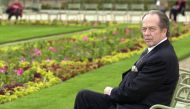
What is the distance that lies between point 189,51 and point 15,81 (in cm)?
842

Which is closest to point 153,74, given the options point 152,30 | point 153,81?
point 153,81

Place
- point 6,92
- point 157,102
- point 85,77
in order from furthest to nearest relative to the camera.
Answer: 1. point 85,77
2. point 6,92
3. point 157,102

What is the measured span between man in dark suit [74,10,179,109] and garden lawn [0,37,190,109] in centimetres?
311

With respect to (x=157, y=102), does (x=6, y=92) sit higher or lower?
lower

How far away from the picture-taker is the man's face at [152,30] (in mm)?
5816

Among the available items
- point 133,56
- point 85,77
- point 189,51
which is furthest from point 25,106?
point 189,51

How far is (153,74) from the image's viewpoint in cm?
575

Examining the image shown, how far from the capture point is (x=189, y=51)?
17984mm

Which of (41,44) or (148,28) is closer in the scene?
(148,28)

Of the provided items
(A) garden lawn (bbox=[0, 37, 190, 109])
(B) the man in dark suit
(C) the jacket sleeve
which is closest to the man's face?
(B) the man in dark suit

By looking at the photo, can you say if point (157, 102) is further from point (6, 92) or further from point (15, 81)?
point (15, 81)

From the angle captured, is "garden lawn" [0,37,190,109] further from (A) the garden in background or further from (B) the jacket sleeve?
(B) the jacket sleeve

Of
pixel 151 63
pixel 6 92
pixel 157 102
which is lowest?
pixel 6 92

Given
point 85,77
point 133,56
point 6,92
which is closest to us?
point 6,92
